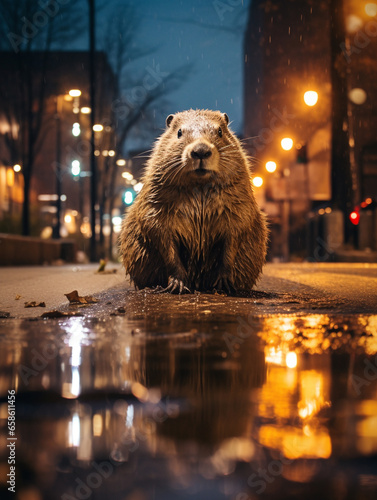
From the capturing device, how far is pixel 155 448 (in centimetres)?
178

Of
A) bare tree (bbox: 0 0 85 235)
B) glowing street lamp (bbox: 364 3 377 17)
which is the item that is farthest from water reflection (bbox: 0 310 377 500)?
glowing street lamp (bbox: 364 3 377 17)

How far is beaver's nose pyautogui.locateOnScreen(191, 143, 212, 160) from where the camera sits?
6020 millimetres

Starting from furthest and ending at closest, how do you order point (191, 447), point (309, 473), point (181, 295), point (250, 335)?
point (181, 295) < point (250, 335) < point (191, 447) < point (309, 473)

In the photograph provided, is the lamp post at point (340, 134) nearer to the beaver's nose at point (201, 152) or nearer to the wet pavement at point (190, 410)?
the beaver's nose at point (201, 152)

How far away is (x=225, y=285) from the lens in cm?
638

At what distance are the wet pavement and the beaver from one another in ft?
6.21

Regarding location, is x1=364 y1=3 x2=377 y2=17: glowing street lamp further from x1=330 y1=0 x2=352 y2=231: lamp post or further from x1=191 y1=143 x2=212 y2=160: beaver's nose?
x1=191 y1=143 x2=212 y2=160: beaver's nose

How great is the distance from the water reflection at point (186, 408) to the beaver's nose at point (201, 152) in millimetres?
2430

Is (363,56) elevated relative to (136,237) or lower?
elevated

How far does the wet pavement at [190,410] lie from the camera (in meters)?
1.56

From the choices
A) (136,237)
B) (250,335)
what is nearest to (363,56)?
(136,237)

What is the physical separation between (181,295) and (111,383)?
138 inches

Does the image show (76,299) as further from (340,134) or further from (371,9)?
(371,9)

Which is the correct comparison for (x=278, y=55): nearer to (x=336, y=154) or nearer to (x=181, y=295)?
(x=336, y=154)
